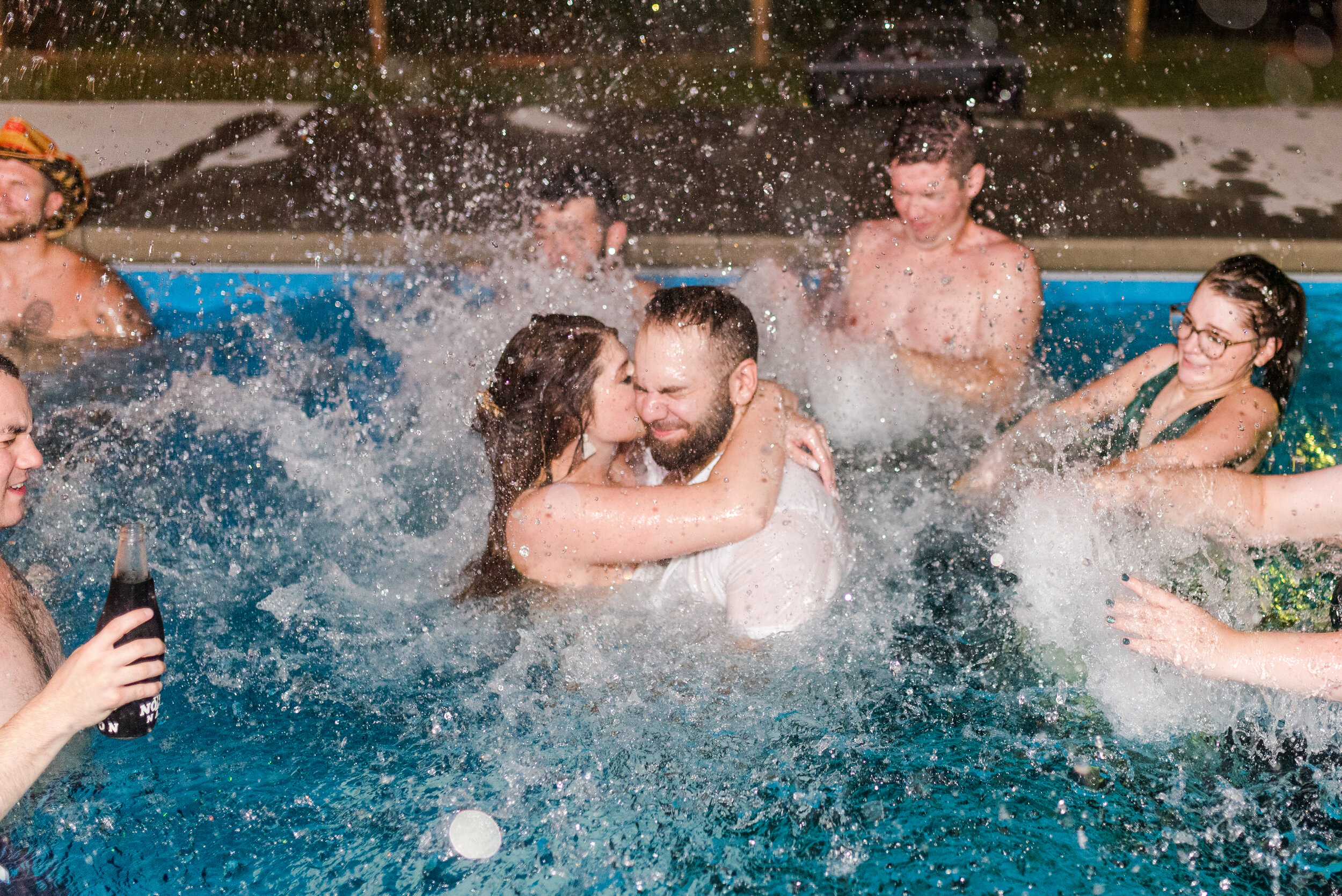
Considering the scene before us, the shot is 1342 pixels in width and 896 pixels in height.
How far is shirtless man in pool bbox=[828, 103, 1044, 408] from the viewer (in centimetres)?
493

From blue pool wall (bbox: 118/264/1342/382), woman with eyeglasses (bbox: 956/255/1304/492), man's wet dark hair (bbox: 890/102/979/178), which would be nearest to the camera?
woman with eyeglasses (bbox: 956/255/1304/492)

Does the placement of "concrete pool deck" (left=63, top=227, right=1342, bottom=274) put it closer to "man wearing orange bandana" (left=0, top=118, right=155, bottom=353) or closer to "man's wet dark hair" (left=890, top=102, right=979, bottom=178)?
"man wearing orange bandana" (left=0, top=118, right=155, bottom=353)

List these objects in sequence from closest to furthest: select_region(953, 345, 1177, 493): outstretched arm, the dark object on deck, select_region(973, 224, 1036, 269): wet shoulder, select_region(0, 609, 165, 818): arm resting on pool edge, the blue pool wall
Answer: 1. select_region(0, 609, 165, 818): arm resting on pool edge
2. select_region(953, 345, 1177, 493): outstretched arm
3. select_region(973, 224, 1036, 269): wet shoulder
4. the blue pool wall
5. the dark object on deck

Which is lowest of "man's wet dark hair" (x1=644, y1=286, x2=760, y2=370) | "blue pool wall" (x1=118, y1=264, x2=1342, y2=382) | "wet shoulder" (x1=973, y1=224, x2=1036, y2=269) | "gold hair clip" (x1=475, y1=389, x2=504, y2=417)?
"blue pool wall" (x1=118, y1=264, x2=1342, y2=382)

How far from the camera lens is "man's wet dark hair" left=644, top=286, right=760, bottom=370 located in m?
3.31

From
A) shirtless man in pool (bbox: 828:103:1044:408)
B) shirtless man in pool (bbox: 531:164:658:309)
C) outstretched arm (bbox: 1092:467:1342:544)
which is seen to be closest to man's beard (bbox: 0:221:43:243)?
shirtless man in pool (bbox: 531:164:658:309)

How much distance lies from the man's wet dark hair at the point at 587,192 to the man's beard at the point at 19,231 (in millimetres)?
2536

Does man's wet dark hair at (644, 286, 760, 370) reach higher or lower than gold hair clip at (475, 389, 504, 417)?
higher

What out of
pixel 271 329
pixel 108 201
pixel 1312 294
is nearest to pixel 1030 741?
pixel 1312 294

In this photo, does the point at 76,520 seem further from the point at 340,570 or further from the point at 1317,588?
the point at 1317,588

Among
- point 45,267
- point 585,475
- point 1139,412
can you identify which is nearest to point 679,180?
point 45,267

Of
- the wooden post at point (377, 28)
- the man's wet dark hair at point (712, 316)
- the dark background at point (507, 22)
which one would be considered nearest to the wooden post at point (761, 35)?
the dark background at point (507, 22)

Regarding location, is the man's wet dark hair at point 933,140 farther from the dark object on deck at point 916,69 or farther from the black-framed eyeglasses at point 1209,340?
the dark object on deck at point 916,69

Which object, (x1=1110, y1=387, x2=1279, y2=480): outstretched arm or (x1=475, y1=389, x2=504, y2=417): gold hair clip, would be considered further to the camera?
(x1=1110, y1=387, x2=1279, y2=480): outstretched arm
